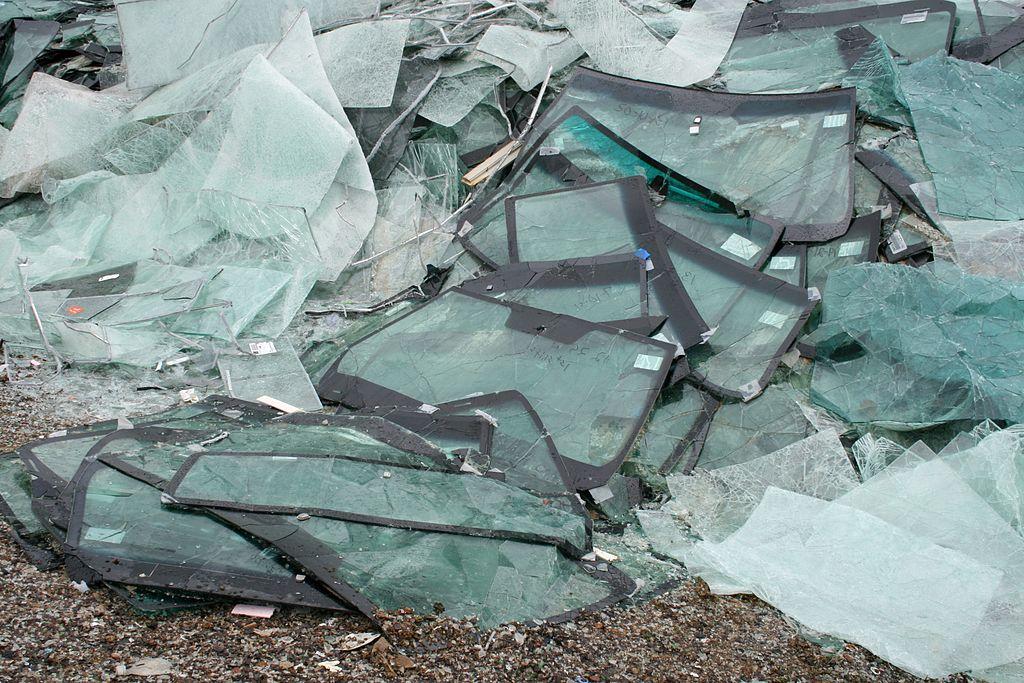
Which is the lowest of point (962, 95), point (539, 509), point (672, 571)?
point (672, 571)

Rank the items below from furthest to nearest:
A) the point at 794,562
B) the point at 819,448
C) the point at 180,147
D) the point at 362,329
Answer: the point at 180,147 → the point at 362,329 → the point at 819,448 → the point at 794,562

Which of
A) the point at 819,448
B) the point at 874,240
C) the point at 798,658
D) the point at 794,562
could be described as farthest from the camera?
the point at 874,240

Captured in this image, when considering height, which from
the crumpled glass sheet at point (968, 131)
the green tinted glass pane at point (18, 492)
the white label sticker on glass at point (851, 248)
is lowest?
the white label sticker on glass at point (851, 248)

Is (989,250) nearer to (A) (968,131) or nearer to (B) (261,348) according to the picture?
(A) (968,131)

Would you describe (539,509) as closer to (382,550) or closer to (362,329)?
(382,550)

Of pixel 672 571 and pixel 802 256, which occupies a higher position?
pixel 802 256

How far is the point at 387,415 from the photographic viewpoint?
4258 millimetres

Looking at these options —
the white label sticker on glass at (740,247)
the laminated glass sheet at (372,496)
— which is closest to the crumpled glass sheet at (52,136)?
the laminated glass sheet at (372,496)

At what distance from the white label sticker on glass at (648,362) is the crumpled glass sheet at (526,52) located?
2.56m

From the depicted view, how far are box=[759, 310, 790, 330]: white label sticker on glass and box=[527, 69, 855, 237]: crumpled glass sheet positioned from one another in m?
0.56

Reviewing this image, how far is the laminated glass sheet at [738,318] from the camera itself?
447 centimetres

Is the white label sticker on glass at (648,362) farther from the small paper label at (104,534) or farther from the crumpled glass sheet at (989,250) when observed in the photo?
the small paper label at (104,534)

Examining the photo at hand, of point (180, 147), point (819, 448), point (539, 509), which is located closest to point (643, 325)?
point (819, 448)

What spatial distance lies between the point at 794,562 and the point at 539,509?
96cm
